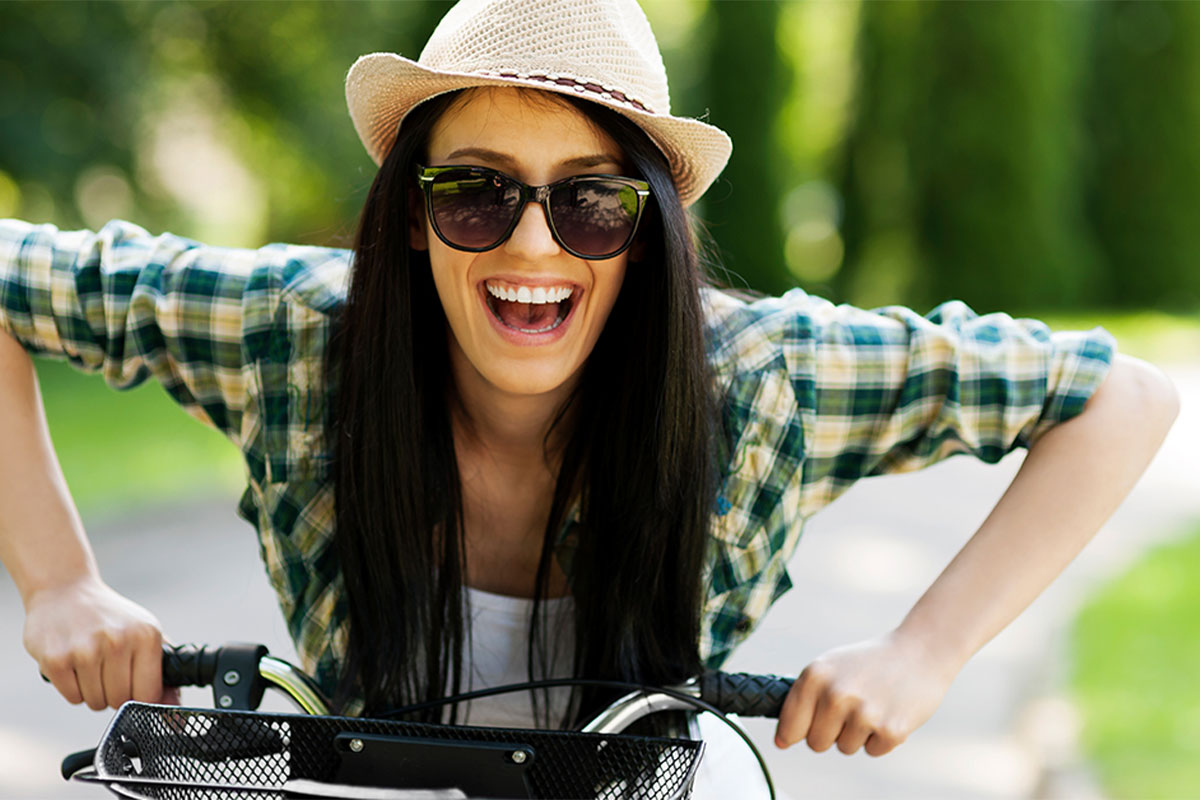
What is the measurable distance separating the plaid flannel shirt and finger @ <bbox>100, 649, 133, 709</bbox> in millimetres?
425

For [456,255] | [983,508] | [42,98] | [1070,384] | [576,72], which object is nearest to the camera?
[576,72]

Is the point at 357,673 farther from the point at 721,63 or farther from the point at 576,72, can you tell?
the point at 721,63

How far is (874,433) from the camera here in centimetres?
205

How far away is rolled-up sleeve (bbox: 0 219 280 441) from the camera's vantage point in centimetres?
198

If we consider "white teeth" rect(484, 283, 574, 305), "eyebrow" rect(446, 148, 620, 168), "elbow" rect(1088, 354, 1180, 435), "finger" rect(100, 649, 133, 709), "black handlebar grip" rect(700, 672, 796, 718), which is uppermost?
"eyebrow" rect(446, 148, 620, 168)

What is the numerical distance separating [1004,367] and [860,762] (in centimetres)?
249

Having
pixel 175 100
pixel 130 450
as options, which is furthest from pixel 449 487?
pixel 175 100

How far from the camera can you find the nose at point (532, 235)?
1.73m

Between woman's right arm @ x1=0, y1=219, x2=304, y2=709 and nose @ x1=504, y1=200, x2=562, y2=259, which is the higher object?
nose @ x1=504, y1=200, x2=562, y2=259

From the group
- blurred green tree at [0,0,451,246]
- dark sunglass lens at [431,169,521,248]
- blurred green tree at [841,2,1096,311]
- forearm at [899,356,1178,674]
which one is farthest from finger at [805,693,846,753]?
blurred green tree at [841,2,1096,311]

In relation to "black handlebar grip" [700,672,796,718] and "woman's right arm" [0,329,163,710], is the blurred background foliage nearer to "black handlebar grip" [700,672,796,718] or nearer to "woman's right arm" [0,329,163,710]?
"woman's right arm" [0,329,163,710]

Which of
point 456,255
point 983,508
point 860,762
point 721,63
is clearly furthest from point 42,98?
point 456,255

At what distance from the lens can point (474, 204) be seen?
173 cm

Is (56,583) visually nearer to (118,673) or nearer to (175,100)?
(118,673)
